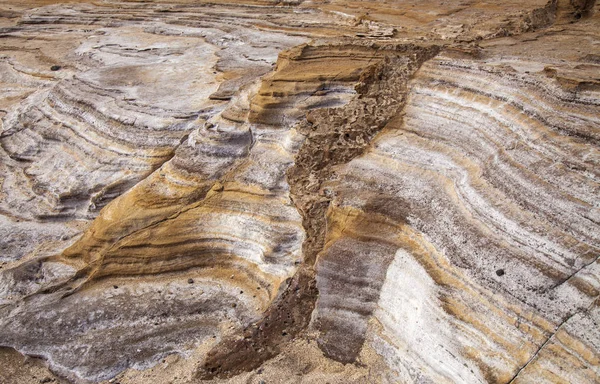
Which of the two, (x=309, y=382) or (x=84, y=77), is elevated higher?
(x=84, y=77)

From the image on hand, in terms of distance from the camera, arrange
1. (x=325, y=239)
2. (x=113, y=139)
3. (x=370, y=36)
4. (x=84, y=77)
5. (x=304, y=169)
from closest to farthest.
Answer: (x=325, y=239), (x=304, y=169), (x=113, y=139), (x=370, y=36), (x=84, y=77)

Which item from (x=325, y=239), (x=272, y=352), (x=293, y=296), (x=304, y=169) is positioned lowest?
(x=272, y=352)

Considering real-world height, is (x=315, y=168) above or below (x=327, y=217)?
above

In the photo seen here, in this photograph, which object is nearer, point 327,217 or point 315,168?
point 327,217

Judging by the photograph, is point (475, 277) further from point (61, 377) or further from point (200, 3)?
point (200, 3)

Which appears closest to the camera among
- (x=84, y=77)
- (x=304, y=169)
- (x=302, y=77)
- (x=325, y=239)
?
(x=325, y=239)

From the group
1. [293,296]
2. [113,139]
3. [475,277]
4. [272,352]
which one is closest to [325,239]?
[293,296]

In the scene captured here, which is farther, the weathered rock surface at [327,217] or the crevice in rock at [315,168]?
the crevice in rock at [315,168]

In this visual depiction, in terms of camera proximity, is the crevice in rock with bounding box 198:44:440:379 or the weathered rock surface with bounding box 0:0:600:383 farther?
the crevice in rock with bounding box 198:44:440:379
